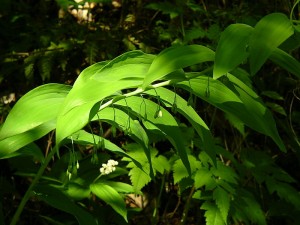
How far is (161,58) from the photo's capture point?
0.88 metres

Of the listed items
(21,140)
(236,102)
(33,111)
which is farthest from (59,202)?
(236,102)

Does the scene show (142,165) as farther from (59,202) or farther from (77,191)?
(59,202)

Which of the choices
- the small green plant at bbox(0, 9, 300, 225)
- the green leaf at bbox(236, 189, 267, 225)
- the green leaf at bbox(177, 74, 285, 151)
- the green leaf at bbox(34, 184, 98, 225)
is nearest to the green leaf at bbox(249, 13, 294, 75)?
the small green plant at bbox(0, 9, 300, 225)

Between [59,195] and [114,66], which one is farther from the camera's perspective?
[59,195]

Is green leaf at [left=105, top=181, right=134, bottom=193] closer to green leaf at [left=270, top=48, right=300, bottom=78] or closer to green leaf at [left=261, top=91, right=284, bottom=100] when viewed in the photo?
green leaf at [left=261, top=91, right=284, bottom=100]

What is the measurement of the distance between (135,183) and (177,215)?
0.95m

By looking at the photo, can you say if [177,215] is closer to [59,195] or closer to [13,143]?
[59,195]

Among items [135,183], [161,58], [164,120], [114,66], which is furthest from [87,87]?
[135,183]

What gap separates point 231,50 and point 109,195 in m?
1.25

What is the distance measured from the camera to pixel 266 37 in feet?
2.71

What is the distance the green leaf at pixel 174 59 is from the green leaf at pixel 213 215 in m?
1.27

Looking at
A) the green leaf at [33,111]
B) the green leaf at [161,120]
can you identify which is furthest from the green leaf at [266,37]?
the green leaf at [33,111]

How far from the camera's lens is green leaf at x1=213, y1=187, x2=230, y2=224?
1.98 m

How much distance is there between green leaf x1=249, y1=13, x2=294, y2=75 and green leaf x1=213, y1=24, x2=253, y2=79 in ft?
0.08
